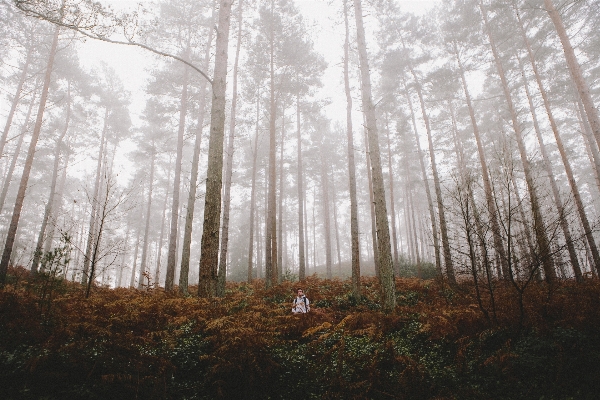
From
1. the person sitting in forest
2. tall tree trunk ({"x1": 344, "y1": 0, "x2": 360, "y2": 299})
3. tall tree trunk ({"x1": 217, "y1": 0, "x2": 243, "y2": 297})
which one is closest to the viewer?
the person sitting in forest

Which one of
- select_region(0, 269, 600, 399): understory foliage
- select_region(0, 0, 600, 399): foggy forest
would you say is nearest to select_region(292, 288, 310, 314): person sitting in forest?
select_region(0, 0, 600, 399): foggy forest

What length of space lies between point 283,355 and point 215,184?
4236mm

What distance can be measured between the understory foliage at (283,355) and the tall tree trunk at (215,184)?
0.82 meters

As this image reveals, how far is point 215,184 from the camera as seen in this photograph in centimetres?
700

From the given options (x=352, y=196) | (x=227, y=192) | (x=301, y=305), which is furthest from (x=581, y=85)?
(x=227, y=192)

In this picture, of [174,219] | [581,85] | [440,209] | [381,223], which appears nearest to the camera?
[381,223]

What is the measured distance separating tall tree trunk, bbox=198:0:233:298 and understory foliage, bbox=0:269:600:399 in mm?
821

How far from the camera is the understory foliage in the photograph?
143 inches

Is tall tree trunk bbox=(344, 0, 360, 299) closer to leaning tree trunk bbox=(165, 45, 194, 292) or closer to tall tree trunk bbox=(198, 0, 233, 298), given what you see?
tall tree trunk bbox=(198, 0, 233, 298)

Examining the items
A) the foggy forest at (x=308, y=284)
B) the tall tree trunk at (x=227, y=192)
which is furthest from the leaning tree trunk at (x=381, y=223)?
the tall tree trunk at (x=227, y=192)

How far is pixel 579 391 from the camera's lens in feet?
11.6

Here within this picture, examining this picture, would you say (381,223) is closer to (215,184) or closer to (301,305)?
(301,305)

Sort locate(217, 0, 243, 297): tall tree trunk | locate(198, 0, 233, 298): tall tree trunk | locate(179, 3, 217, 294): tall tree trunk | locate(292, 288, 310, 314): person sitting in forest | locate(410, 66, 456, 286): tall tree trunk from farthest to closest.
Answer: locate(410, 66, 456, 286): tall tree trunk
locate(179, 3, 217, 294): tall tree trunk
locate(217, 0, 243, 297): tall tree trunk
locate(292, 288, 310, 314): person sitting in forest
locate(198, 0, 233, 298): tall tree trunk

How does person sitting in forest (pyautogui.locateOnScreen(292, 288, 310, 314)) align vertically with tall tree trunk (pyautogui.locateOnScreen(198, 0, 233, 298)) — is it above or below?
below
